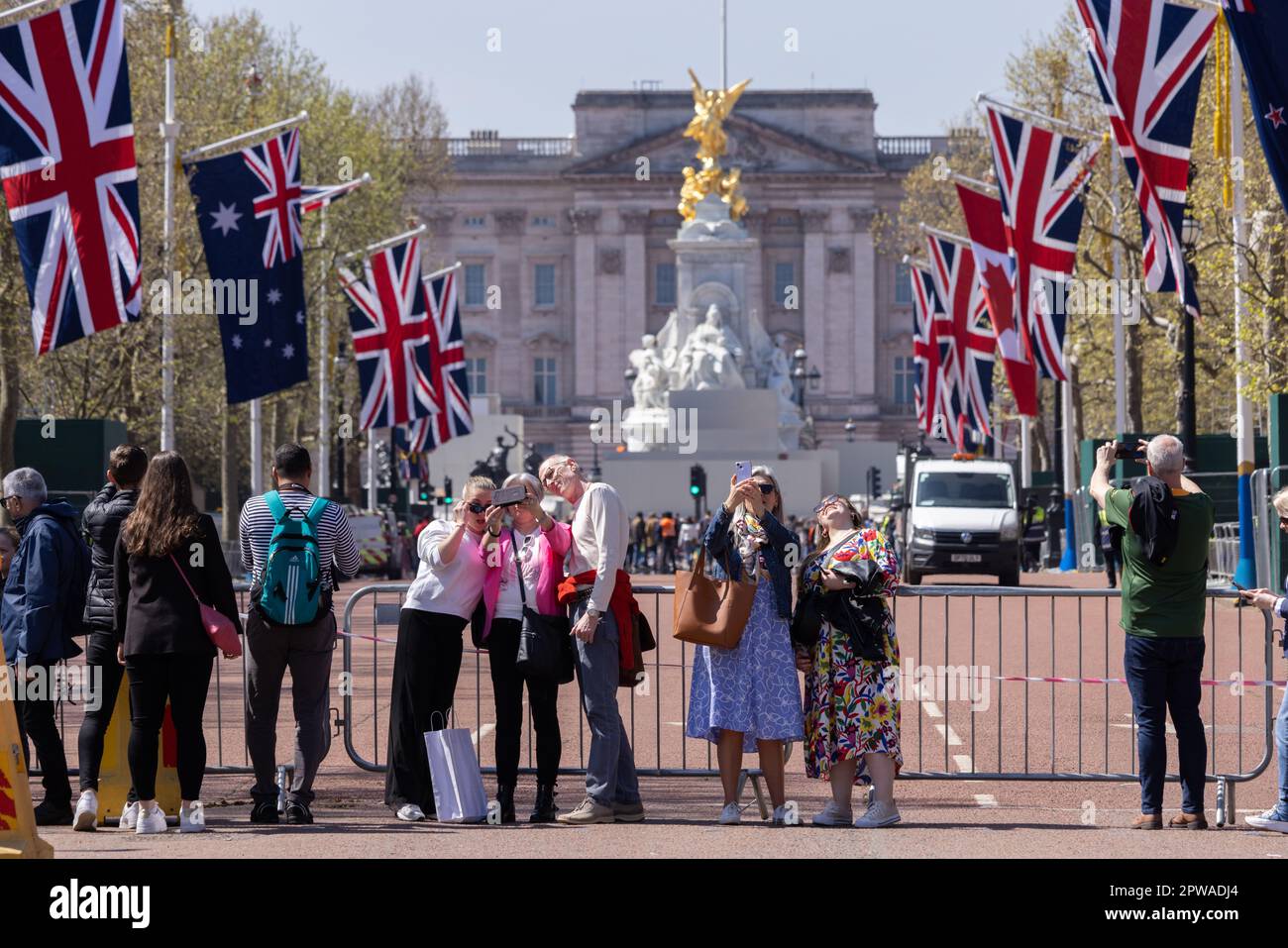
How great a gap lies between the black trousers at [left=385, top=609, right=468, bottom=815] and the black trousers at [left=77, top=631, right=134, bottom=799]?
1.27 meters

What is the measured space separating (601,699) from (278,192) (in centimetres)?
1638

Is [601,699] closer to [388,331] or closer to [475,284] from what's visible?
[388,331]

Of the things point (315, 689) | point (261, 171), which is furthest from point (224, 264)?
point (315, 689)

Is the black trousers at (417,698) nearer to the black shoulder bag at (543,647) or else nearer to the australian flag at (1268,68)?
the black shoulder bag at (543,647)

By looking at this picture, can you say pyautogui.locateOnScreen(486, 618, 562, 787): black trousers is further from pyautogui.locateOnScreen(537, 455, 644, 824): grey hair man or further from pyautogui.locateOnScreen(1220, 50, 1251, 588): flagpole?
pyautogui.locateOnScreen(1220, 50, 1251, 588): flagpole

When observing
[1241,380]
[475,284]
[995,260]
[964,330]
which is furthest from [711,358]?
[1241,380]

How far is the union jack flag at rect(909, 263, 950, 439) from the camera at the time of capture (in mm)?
41031

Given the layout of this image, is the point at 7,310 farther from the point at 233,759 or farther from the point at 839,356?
the point at 839,356

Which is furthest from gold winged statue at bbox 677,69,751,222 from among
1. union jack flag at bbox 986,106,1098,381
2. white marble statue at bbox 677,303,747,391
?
union jack flag at bbox 986,106,1098,381

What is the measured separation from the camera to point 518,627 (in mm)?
10805

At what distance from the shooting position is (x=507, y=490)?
34.7 feet

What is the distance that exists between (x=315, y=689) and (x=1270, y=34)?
28.1 feet

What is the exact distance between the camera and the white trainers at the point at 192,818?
33.0ft

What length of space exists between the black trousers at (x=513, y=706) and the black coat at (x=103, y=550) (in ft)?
5.92
